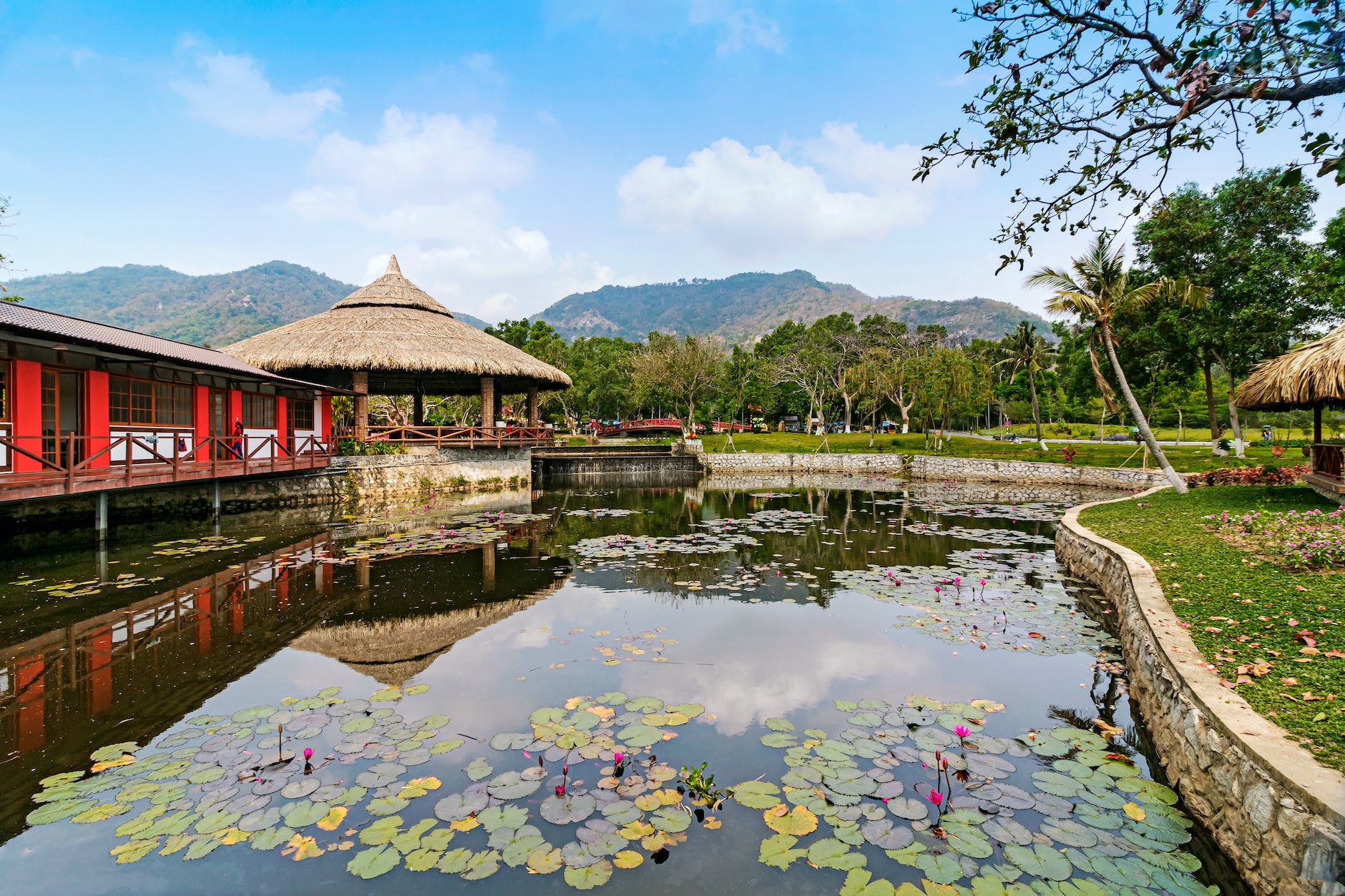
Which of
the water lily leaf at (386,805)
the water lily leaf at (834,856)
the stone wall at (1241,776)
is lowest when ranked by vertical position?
the water lily leaf at (386,805)

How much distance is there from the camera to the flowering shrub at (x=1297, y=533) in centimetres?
626

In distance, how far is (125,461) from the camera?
38.5 feet

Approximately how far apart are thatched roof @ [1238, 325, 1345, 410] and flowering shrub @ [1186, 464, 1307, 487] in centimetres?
326

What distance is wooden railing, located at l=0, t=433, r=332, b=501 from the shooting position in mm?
9500

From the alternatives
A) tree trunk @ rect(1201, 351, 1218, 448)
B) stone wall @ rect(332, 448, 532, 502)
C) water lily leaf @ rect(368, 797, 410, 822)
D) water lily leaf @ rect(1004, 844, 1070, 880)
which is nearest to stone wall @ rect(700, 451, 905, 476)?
stone wall @ rect(332, 448, 532, 502)

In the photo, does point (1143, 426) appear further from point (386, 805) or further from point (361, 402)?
point (361, 402)

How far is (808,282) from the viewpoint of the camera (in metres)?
187

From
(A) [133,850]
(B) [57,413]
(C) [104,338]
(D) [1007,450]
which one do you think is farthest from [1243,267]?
(B) [57,413]

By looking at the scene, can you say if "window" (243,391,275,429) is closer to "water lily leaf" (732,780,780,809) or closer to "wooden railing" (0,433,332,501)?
"wooden railing" (0,433,332,501)

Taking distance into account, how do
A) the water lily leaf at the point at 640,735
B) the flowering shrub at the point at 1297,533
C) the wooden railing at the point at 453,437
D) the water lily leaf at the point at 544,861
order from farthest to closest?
1. the wooden railing at the point at 453,437
2. the flowering shrub at the point at 1297,533
3. the water lily leaf at the point at 640,735
4. the water lily leaf at the point at 544,861

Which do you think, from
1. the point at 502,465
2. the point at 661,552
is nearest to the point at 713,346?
the point at 502,465

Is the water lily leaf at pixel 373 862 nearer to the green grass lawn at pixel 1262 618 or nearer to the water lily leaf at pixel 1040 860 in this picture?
the water lily leaf at pixel 1040 860

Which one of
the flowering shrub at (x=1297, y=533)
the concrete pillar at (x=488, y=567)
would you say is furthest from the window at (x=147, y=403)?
the flowering shrub at (x=1297, y=533)

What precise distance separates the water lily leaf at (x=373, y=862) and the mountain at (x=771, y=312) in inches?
5129
